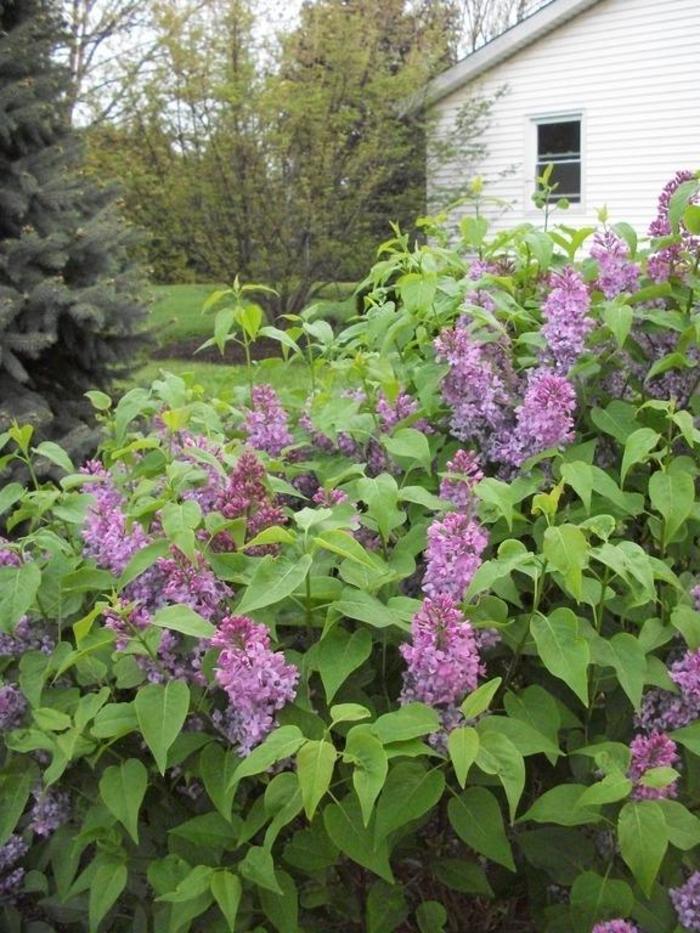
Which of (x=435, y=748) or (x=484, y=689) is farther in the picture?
(x=435, y=748)

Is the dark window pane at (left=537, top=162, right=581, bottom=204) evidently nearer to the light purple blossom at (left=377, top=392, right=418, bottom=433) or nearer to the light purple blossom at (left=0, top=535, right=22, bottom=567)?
the light purple blossom at (left=377, top=392, right=418, bottom=433)

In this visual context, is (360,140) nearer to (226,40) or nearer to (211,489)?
(226,40)

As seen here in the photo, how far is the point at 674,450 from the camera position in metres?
1.76

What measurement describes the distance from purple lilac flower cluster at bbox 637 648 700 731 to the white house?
1321cm

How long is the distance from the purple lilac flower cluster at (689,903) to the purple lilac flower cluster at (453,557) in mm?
502

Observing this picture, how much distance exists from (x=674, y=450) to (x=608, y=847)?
669mm

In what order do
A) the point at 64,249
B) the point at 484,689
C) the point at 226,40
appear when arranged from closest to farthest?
the point at 484,689 → the point at 64,249 → the point at 226,40

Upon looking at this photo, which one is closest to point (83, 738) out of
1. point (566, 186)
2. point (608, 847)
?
point (608, 847)

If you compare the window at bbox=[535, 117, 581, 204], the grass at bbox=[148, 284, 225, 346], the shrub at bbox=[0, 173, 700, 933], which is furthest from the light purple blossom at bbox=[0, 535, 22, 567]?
the window at bbox=[535, 117, 581, 204]

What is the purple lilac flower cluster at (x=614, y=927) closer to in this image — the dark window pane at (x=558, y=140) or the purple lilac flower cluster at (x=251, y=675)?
the purple lilac flower cluster at (x=251, y=675)

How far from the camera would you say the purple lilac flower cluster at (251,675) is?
1217 mm

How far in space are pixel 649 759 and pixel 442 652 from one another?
292 millimetres

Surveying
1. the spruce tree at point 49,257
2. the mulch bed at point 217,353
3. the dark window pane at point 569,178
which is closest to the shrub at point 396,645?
the spruce tree at point 49,257

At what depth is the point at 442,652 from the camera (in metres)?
1.23
